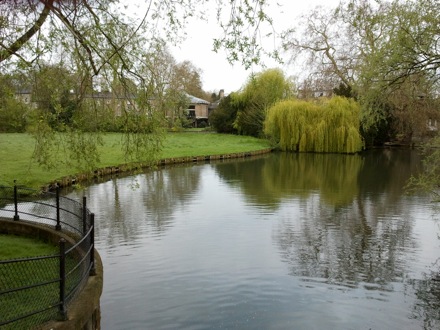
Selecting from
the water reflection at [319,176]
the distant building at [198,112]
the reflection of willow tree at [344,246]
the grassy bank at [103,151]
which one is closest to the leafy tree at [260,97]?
the grassy bank at [103,151]

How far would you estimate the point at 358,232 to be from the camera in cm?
1325

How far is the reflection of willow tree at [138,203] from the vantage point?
43.0 feet

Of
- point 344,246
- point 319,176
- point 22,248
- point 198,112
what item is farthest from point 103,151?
point 198,112

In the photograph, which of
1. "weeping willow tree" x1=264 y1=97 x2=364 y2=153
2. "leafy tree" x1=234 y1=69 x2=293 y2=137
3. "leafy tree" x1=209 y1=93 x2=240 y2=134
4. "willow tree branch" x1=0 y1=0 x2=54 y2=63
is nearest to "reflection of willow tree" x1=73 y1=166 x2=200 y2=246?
"willow tree branch" x1=0 y1=0 x2=54 y2=63

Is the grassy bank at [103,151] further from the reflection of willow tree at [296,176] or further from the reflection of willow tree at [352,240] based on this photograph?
the reflection of willow tree at [296,176]

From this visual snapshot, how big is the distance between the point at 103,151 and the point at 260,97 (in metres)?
22.8

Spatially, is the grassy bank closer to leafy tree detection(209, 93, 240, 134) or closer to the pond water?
the pond water

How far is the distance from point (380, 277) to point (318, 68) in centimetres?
3704

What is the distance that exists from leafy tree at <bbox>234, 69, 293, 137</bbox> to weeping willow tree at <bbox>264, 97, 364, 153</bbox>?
4432 mm

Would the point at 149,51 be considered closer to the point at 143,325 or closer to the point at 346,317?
the point at 143,325

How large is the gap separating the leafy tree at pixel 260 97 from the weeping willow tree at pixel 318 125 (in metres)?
4.43

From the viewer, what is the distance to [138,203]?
56.5ft

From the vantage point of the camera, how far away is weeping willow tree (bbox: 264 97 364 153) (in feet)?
130

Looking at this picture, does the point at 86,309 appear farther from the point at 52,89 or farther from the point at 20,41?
the point at 52,89
